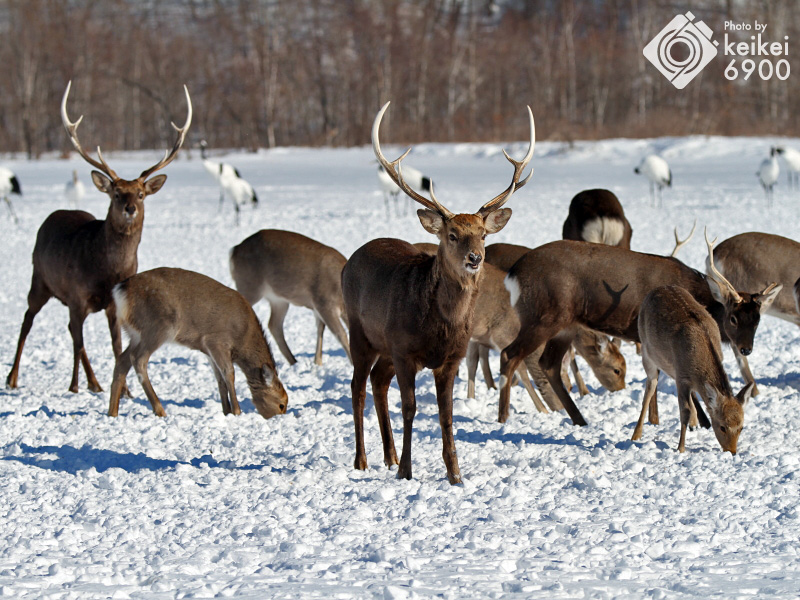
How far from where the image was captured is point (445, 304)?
5348mm

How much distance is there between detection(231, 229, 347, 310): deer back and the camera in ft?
31.8

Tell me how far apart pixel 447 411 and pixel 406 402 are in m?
0.25

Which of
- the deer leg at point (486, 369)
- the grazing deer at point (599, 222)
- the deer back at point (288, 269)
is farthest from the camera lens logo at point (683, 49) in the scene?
the deer leg at point (486, 369)

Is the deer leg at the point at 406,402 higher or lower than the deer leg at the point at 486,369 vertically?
higher

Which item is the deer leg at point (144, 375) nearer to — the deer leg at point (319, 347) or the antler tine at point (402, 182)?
the deer leg at point (319, 347)

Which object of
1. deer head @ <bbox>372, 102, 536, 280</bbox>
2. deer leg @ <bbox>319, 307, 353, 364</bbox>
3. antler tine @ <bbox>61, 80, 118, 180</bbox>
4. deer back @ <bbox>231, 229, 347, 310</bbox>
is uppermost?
antler tine @ <bbox>61, 80, 118, 180</bbox>

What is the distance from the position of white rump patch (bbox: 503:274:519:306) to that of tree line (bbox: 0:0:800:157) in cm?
3287

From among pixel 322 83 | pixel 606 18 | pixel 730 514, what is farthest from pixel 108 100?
pixel 730 514

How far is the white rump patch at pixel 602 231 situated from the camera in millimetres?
9844

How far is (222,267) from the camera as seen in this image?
1457 cm

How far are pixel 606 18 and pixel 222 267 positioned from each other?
174ft

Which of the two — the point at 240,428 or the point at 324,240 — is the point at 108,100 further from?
the point at 240,428

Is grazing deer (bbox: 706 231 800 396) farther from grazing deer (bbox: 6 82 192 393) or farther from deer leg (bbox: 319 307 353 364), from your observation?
grazing deer (bbox: 6 82 192 393)

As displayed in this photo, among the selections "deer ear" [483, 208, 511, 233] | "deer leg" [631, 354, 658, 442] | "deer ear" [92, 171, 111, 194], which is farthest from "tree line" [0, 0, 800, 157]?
"deer ear" [483, 208, 511, 233]
